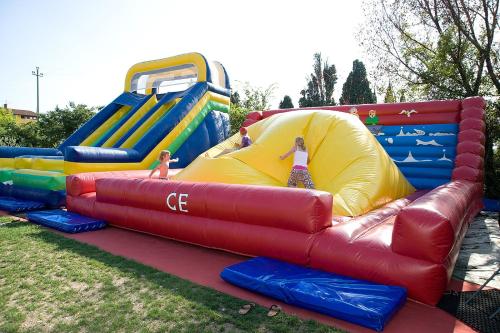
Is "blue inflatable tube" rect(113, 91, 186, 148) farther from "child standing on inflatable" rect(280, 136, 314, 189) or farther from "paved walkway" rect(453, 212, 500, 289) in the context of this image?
"paved walkway" rect(453, 212, 500, 289)

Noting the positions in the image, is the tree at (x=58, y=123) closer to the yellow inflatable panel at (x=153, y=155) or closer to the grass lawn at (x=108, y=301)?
the yellow inflatable panel at (x=153, y=155)

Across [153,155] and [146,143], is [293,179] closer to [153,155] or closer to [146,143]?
[153,155]

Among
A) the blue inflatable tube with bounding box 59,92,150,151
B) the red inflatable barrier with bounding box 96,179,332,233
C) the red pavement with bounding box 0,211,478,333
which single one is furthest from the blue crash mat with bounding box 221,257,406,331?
the blue inflatable tube with bounding box 59,92,150,151

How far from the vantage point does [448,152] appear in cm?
556

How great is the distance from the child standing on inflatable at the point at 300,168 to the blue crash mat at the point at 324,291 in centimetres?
161

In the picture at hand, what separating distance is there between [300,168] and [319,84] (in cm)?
2593

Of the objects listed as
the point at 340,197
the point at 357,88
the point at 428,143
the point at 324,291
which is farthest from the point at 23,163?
the point at 357,88

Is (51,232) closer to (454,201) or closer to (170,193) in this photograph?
(170,193)

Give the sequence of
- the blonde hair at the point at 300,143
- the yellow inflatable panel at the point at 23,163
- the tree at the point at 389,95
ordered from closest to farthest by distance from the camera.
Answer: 1. the blonde hair at the point at 300,143
2. the yellow inflatable panel at the point at 23,163
3. the tree at the point at 389,95

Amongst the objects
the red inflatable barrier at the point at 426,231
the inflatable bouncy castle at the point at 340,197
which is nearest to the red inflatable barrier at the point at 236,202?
the inflatable bouncy castle at the point at 340,197

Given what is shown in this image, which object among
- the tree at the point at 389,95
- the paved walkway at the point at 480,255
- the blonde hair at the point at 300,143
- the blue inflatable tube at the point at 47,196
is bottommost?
the paved walkway at the point at 480,255

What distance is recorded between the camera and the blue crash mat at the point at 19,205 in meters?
5.88

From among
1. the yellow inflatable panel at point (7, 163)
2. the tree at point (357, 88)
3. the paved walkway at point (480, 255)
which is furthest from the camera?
the tree at point (357, 88)

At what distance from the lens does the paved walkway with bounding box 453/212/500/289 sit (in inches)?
121
